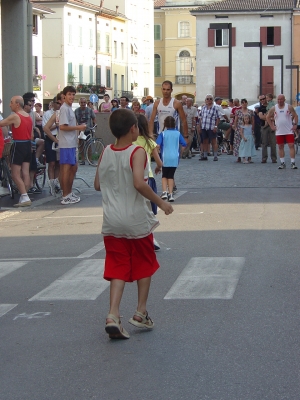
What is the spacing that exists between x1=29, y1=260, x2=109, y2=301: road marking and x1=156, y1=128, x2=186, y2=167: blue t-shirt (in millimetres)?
5476

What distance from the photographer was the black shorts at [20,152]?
15008 mm

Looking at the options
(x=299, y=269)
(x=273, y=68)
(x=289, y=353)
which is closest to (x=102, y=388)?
(x=289, y=353)

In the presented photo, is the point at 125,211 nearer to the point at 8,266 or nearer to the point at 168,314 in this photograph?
the point at 168,314

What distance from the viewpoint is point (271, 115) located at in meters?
22.5

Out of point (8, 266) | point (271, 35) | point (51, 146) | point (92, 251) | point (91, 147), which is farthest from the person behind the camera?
point (271, 35)

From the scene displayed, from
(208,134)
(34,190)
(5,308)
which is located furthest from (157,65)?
(5,308)

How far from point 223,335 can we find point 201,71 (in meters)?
70.2

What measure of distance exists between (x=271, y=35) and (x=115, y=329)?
7097 centimetres

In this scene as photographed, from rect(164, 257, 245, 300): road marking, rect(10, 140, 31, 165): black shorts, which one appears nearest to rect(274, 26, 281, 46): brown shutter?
rect(10, 140, 31, 165): black shorts

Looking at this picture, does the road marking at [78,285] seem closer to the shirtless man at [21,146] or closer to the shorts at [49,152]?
the shirtless man at [21,146]

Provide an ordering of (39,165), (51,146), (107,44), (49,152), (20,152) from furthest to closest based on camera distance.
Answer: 1. (107,44)
2. (39,165)
3. (49,152)
4. (51,146)
5. (20,152)

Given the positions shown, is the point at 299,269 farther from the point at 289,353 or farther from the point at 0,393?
the point at 0,393

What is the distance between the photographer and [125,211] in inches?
241

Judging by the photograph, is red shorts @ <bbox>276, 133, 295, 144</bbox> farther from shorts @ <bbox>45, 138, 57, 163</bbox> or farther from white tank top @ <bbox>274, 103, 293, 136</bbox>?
shorts @ <bbox>45, 138, 57, 163</bbox>
